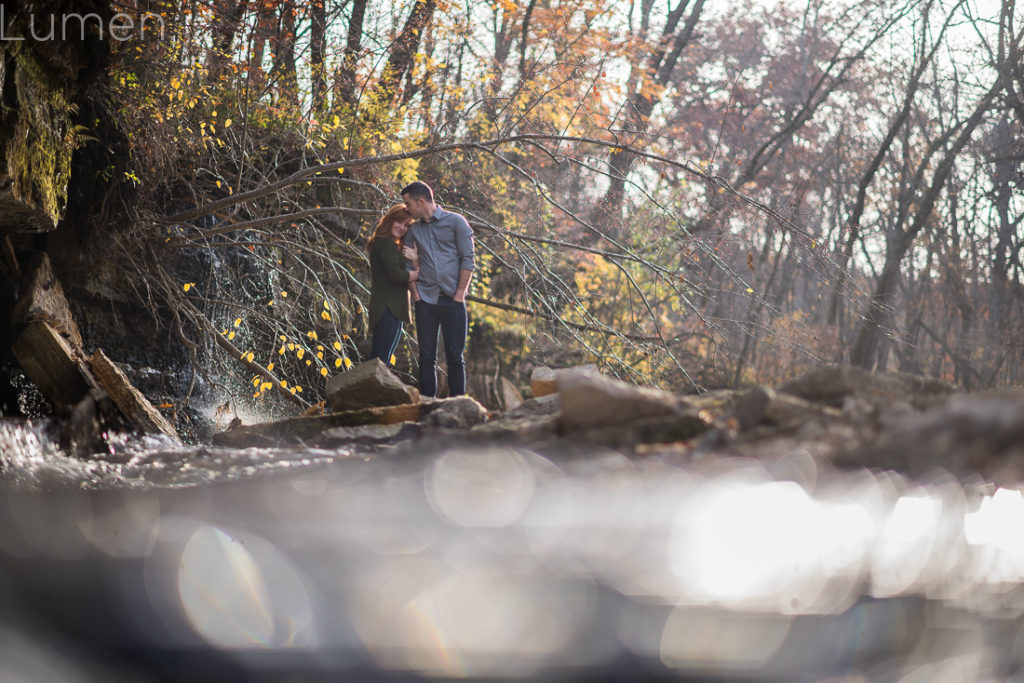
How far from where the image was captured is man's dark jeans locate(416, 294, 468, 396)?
5438 mm

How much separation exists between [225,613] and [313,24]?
6706mm

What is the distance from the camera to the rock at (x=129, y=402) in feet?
10.5

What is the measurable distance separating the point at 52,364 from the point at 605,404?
358cm

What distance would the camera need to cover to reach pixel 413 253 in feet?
Result: 17.6

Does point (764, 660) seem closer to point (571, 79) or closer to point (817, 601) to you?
point (817, 601)

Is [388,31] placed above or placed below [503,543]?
above

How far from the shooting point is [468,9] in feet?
21.3

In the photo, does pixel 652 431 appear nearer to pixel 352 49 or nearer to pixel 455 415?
pixel 455 415

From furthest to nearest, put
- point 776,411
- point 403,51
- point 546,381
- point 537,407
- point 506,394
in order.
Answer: point 506,394 → point 403,51 → point 546,381 → point 537,407 → point 776,411

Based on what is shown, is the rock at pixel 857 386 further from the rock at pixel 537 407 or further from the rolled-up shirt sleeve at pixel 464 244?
the rolled-up shirt sleeve at pixel 464 244

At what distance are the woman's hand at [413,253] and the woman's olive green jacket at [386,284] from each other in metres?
0.09

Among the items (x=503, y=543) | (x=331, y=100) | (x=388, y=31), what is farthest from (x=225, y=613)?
(x=331, y=100)

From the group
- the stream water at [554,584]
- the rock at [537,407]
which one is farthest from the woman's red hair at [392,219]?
the stream water at [554,584]

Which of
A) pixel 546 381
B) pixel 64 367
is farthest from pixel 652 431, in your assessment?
pixel 64 367
